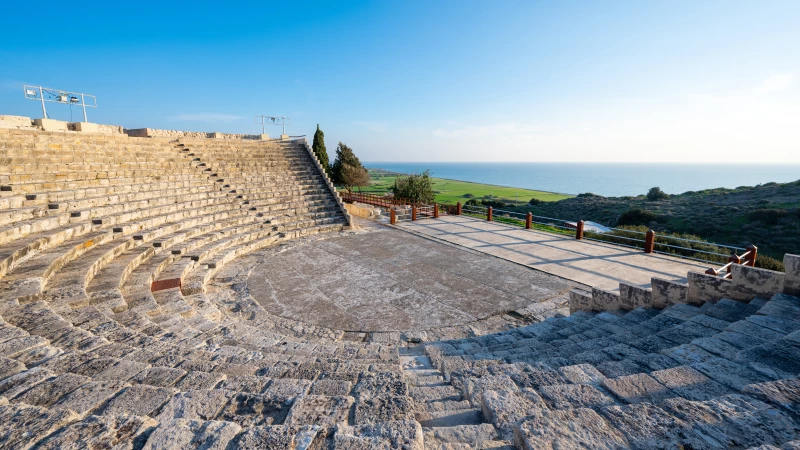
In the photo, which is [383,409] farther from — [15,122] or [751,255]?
[15,122]

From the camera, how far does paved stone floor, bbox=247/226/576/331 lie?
697 centimetres

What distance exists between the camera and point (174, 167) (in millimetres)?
14133

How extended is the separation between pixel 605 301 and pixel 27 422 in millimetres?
7707

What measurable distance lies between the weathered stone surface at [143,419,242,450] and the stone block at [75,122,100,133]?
16.7 metres

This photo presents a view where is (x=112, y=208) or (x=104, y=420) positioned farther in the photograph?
→ (x=112, y=208)

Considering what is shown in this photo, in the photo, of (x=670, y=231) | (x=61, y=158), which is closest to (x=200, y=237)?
(x=61, y=158)

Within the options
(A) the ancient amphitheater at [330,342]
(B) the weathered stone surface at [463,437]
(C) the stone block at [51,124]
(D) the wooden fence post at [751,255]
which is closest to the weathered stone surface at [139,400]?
(A) the ancient amphitheater at [330,342]

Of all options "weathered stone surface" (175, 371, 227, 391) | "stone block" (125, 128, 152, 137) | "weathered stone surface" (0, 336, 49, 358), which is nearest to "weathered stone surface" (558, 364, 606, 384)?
"weathered stone surface" (175, 371, 227, 391)

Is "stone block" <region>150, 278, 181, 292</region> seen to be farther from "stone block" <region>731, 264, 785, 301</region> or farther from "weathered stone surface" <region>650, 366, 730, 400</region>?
"stone block" <region>731, 264, 785, 301</region>

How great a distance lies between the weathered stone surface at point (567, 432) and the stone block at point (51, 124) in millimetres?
18025

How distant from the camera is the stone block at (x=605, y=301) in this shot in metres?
6.29

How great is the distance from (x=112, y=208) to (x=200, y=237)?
2.36 m

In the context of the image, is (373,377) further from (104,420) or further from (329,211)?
(329,211)

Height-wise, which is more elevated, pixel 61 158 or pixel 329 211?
pixel 61 158
